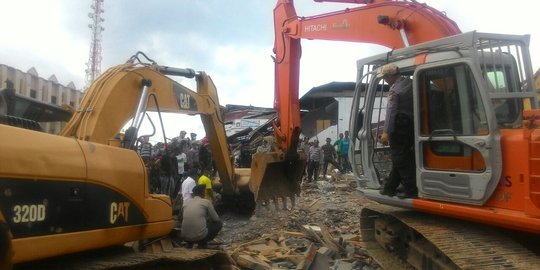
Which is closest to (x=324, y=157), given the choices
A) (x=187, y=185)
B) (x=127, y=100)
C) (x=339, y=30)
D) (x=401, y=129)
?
(x=187, y=185)

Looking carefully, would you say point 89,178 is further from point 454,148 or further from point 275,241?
point 275,241

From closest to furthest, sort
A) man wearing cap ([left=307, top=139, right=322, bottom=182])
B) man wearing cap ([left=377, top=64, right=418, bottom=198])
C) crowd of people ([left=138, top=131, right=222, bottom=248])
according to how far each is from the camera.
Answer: man wearing cap ([left=377, top=64, right=418, bottom=198])
crowd of people ([left=138, top=131, right=222, bottom=248])
man wearing cap ([left=307, top=139, right=322, bottom=182])

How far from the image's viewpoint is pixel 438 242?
15.1 ft

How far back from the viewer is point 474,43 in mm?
4574

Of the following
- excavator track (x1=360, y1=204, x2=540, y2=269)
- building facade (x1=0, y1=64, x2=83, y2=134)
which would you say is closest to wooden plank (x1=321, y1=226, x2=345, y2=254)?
excavator track (x1=360, y1=204, x2=540, y2=269)

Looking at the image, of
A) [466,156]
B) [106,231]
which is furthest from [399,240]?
[106,231]

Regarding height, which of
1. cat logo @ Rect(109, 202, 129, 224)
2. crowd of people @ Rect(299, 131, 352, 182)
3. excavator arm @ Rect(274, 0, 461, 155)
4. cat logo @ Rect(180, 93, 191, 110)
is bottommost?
cat logo @ Rect(109, 202, 129, 224)

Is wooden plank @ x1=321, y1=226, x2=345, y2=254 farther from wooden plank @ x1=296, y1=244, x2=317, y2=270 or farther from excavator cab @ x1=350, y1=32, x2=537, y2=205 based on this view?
excavator cab @ x1=350, y1=32, x2=537, y2=205

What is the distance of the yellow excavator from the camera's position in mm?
3139

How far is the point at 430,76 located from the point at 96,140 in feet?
10.5

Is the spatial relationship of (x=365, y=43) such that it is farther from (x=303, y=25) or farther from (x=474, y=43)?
(x=474, y=43)

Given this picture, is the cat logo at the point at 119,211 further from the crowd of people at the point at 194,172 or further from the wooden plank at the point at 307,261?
the wooden plank at the point at 307,261

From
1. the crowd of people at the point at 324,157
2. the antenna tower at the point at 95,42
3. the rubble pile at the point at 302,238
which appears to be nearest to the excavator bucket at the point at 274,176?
the rubble pile at the point at 302,238

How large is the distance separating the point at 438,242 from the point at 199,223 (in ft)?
10.1
